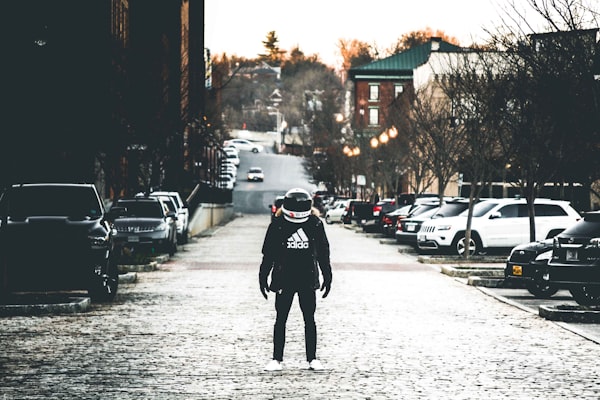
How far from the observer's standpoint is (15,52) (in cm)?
3894

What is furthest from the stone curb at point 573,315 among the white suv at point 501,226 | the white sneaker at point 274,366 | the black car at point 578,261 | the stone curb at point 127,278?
the white suv at point 501,226

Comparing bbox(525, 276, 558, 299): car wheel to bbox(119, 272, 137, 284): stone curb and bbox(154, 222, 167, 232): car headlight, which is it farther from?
bbox(154, 222, 167, 232): car headlight

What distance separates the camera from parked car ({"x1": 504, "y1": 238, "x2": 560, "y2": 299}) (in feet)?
70.7

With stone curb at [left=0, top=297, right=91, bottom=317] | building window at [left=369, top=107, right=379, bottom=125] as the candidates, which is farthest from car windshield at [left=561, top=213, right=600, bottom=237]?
building window at [left=369, top=107, right=379, bottom=125]

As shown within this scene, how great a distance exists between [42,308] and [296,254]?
737 cm

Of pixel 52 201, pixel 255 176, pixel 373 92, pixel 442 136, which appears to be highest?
pixel 373 92

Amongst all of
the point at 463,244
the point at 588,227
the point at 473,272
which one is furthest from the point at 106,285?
the point at 463,244

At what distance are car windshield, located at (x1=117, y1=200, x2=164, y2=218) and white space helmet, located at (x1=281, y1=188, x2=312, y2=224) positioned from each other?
992 inches

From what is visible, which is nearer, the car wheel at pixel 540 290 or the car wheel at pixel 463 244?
the car wheel at pixel 540 290

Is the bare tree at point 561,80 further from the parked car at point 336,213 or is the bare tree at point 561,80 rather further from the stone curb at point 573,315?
the parked car at point 336,213

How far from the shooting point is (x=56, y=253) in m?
19.4

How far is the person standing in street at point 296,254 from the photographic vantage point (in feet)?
38.3

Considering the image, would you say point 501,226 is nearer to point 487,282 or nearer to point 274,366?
point 487,282

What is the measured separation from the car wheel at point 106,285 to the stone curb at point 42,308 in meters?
0.98
